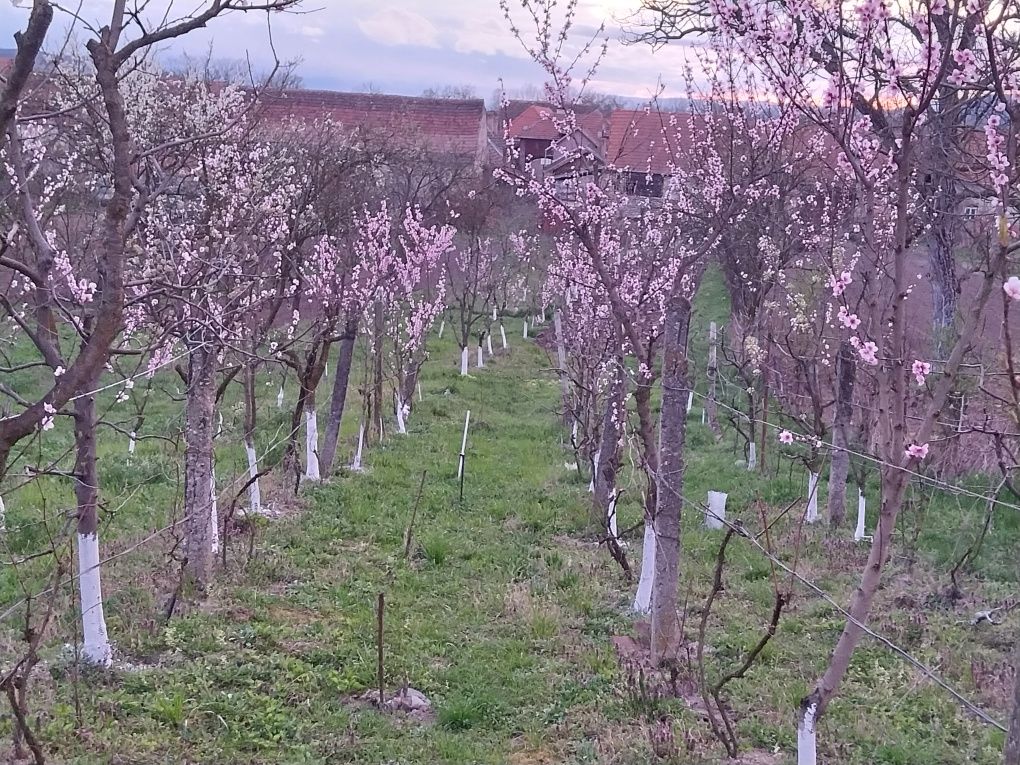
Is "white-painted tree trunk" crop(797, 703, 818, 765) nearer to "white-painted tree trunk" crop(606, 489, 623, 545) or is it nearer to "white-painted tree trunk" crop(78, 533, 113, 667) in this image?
"white-painted tree trunk" crop(606, 489, 623, 545)

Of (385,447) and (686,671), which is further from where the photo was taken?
(385,447)

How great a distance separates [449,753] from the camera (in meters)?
4.16

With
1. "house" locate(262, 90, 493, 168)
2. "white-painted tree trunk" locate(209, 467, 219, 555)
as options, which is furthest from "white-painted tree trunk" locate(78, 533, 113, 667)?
"house" locate(262, 90, 493, 168)

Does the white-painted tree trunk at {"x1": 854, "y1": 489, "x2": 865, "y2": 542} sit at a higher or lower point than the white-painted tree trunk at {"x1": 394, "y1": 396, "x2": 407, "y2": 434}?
higher

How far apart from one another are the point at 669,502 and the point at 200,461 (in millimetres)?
3253

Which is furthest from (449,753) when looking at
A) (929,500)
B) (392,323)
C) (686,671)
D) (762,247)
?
(392,323)

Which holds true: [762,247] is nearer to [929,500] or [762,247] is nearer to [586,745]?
[929,500]

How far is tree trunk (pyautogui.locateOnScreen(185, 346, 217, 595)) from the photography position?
235 inches

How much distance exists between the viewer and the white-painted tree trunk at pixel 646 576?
5844 mm

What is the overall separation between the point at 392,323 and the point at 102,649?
7529 mm

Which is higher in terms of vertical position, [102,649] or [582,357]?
[582,357]

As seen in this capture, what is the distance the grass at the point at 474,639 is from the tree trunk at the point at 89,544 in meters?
0.20

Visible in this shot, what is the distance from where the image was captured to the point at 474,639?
217 inches

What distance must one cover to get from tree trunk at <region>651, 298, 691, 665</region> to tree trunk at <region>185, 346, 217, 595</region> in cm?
309
